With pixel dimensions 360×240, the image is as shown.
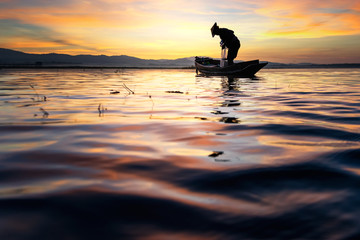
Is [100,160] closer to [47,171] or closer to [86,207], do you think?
[47,171]

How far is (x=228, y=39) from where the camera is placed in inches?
891

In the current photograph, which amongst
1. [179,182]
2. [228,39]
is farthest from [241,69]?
[179,182]

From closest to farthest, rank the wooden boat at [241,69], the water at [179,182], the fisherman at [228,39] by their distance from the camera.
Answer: the water at [179,182]
the fisherman at [228,39]
the wooden boat at [241,69]

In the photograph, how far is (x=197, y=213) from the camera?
1543mm

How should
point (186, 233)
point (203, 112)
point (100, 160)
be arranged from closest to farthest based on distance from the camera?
point (186, 233)
point (100, 160)
point (203, 112)

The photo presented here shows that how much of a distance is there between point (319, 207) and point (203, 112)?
4069 mm

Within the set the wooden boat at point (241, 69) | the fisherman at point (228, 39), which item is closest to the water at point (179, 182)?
the wooden boat at point (241, 69)

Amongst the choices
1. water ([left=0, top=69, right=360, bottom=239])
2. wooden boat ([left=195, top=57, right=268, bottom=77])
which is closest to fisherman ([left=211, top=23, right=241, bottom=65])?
wooden boat ([left=195, top=57, right=268, bottom=77])

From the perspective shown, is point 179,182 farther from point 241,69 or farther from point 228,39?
point 228,39

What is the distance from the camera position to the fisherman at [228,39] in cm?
2226

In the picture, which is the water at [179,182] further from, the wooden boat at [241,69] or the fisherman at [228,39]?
the fisherman at [228,39]

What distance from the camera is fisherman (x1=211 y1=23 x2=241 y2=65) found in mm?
22263

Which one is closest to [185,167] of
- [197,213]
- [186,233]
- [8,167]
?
[197,213]

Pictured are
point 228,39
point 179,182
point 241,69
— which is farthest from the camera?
point 241,69
